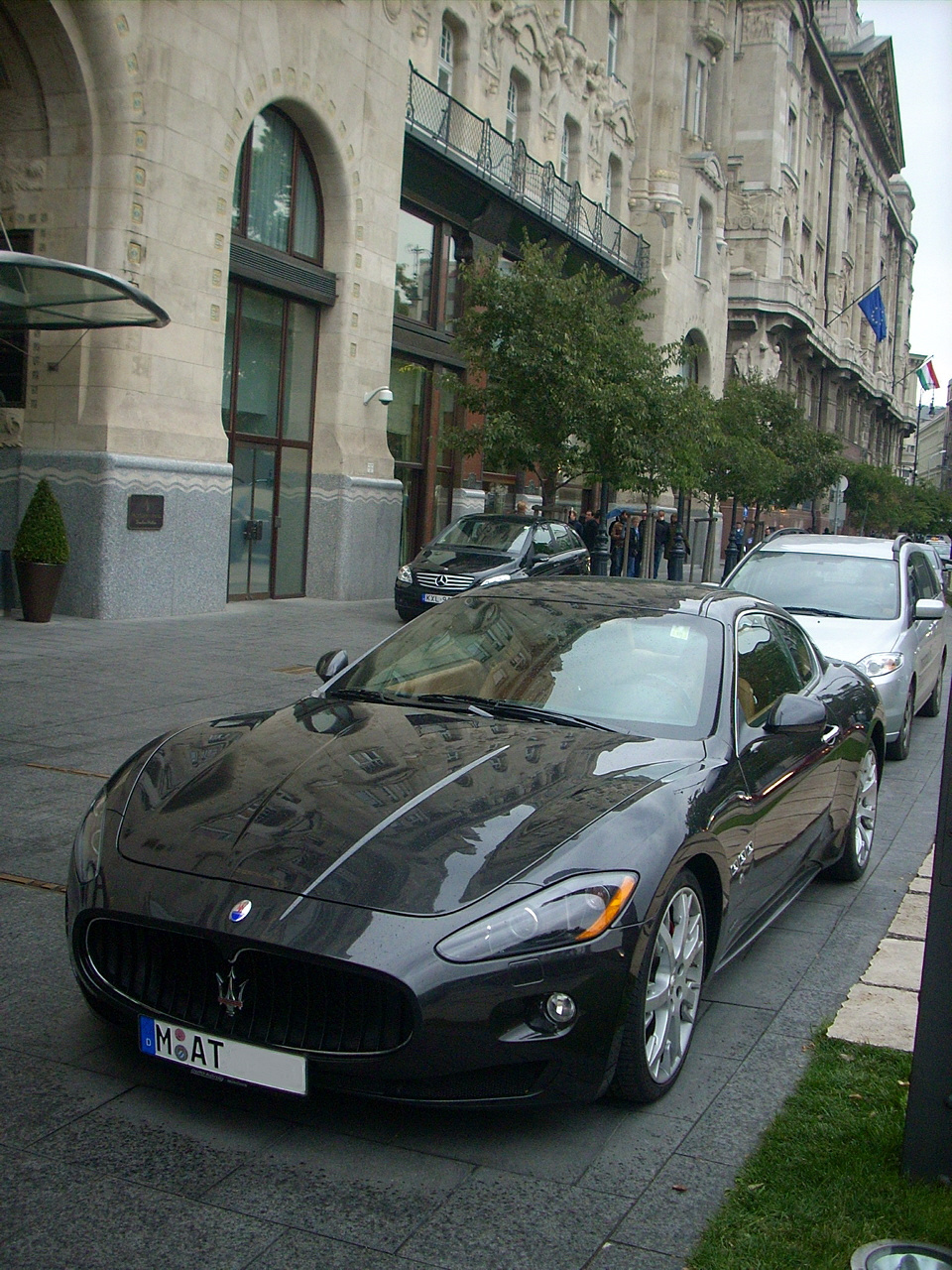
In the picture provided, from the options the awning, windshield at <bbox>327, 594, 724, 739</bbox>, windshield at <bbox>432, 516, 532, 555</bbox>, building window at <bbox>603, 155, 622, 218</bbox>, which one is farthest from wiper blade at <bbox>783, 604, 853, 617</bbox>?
building window at <bbox>603, 155, 622, 218</bbox>

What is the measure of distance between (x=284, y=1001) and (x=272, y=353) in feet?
61.9

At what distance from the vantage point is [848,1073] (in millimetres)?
4039

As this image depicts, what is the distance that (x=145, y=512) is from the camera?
16.5 m

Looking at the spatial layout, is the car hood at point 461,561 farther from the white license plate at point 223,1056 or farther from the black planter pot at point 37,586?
the white license plate at point 223,1056

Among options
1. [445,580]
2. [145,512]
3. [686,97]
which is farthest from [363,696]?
[686,97]

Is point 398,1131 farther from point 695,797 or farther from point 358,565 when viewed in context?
point 358,565

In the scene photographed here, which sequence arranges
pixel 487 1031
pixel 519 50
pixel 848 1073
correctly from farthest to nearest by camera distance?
pixel 519 50 → pixel 848 1073 → pixel 487 1031

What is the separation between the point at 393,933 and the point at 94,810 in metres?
1.33

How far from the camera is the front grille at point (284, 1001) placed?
10.7 feet

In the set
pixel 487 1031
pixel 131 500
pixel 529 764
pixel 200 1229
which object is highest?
pixel 131 500

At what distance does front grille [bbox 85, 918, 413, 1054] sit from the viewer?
3266 mm

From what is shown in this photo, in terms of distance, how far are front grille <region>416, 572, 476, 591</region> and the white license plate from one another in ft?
49.8

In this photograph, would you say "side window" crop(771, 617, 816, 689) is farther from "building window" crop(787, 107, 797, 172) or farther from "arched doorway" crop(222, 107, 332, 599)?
"building window" crop(787, 107, 797, 172)

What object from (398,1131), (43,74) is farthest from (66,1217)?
(43,74)
